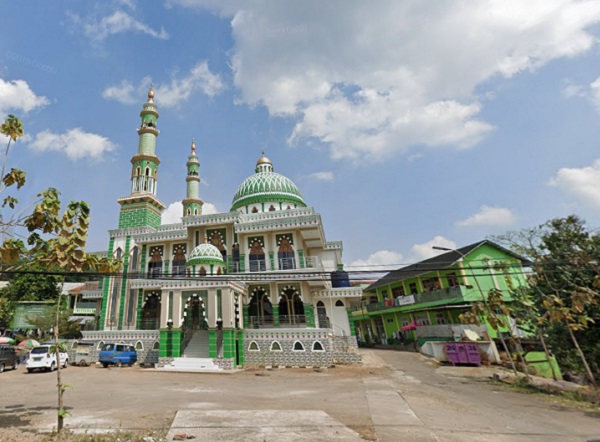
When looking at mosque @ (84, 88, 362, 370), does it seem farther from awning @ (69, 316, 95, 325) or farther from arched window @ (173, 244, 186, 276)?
awning @ (69, 316, 95, 325)

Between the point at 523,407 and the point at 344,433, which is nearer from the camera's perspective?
the point at 344,433

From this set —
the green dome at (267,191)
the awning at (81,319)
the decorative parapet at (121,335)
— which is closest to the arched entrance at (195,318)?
the decorative parapet at (121,335)

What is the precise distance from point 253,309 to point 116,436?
19.6 metres

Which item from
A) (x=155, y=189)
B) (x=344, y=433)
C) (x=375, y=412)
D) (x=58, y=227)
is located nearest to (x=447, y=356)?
(x=375, y=412)

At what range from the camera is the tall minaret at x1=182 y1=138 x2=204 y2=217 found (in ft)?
132

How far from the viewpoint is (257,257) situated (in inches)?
1035

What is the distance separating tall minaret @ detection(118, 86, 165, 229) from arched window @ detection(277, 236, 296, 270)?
497 inches

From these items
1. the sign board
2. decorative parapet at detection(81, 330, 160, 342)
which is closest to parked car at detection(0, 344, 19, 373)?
decorative parapet at detection(81, 330, 160, 342)

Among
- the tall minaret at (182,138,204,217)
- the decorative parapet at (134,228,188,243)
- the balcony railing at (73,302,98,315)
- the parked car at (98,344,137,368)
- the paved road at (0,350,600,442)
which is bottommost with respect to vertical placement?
the paved road at (0,350,600,442)

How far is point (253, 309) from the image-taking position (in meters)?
25.6

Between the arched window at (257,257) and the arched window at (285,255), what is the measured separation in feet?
4.32

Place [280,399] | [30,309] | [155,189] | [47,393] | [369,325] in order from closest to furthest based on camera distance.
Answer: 1. [280,399]
2. [47,393]
3. [155,189]
4. [30,309]
5. [369,325]

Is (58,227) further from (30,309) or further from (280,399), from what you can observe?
(30,309)

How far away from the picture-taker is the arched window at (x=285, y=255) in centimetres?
2542
